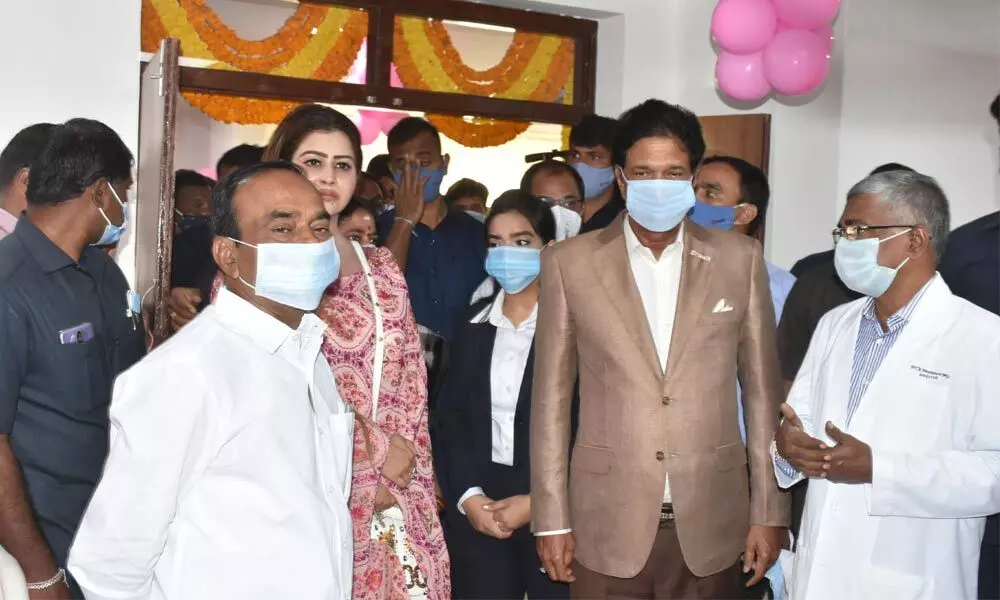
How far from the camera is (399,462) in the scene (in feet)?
8.74

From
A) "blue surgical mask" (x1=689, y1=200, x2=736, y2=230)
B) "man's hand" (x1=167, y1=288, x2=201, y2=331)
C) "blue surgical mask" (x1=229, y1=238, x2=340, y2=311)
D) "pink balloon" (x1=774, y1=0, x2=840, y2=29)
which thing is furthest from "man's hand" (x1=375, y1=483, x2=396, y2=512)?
"pink balloon" (x1=774, y1=0, x2=840, y2=29)

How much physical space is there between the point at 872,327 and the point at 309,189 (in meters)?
1.52

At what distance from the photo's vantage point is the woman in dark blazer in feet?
10.5

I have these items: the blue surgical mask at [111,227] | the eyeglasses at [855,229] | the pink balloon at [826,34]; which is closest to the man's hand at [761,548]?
the eyeglasses at [855,229]

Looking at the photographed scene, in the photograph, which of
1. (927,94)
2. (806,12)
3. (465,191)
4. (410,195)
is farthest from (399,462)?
(927,94)

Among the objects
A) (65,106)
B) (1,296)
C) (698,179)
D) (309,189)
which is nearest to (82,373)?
(1,296)

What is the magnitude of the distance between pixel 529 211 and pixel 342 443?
64.3 inches

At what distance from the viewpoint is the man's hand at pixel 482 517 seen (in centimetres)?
316

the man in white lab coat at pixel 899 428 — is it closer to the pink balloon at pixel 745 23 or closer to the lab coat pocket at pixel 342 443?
the lab coat pocket at pixel 342 443

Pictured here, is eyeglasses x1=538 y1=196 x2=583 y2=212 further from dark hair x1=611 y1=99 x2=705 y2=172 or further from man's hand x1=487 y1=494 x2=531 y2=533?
man's hand x1=487 y1=494 x2=531 y2=533

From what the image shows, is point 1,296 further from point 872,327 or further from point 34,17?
point 34,17

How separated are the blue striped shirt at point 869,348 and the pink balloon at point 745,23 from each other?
9.58ft

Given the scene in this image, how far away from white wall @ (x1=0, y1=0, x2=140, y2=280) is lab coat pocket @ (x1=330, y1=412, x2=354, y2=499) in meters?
3.36

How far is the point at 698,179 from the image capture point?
406 cm
